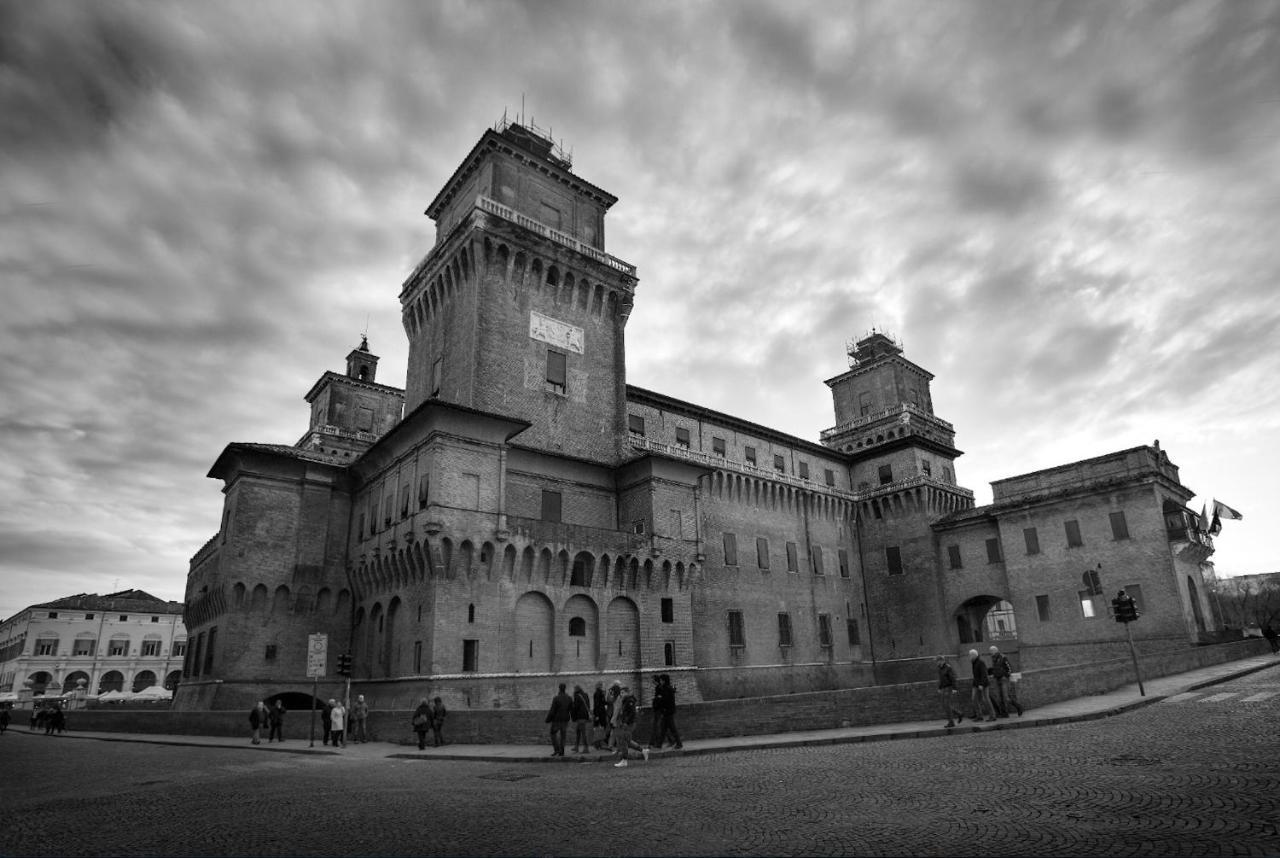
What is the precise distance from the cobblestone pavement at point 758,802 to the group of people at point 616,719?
3.23 ft

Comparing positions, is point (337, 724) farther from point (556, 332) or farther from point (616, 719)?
point (556, 332)

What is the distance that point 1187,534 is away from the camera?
37188 millimetres

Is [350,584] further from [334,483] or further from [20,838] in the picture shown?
[20,838]

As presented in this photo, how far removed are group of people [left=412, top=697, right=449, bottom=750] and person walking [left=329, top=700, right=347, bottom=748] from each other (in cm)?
257

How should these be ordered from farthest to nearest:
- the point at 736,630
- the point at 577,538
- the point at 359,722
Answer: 1. the point at 736,630
2. the point at 577,538
3. the point at 359,722

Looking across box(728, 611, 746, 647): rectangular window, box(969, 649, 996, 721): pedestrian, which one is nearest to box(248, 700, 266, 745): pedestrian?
box(969, 649, 996, 721): pedestrian

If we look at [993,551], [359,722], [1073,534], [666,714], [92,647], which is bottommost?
[359,722]

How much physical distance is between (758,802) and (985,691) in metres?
10.6

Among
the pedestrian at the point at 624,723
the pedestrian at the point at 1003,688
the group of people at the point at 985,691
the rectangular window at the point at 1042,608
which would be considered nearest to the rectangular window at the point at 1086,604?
the rectangular window at the point at 1042,608

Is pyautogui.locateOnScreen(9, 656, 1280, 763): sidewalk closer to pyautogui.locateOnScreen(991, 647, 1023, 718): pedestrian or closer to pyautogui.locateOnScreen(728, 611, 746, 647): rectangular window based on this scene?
pyautogui.locateOnScreen(991, 647, 1023, 718): pedestrian

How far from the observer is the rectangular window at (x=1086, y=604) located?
3916 cm

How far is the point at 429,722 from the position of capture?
70.7 feet

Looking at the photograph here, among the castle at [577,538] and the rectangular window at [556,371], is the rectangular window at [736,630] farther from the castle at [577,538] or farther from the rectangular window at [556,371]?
the rectangular window at [556,371]

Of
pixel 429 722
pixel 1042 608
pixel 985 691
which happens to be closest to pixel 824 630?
pixel 1042 608
